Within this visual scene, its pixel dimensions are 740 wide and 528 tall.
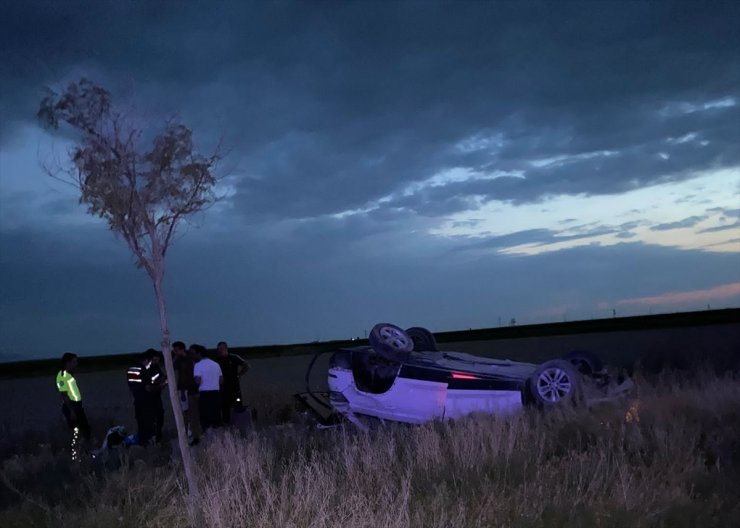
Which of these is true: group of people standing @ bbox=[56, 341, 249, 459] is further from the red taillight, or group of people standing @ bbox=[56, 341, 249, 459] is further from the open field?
the red taillight

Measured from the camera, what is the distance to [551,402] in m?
10.5

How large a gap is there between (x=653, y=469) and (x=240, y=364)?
371 inches

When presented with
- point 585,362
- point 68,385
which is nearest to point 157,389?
point 68,385

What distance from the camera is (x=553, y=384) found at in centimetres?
1073

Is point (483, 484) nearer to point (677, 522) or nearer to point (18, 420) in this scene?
point (677, 522)

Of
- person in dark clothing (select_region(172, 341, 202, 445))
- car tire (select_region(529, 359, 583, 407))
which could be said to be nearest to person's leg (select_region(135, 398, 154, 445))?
person in dark clothing (select_region(172, 341, 202, 445))

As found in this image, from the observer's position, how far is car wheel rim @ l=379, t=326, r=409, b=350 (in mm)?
11555

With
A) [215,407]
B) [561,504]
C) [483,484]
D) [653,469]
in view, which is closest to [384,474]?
[483,484]

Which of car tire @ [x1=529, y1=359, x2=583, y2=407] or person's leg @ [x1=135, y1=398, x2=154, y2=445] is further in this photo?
person's leg @ [x1=135, y1=398, x2=154, y2=445]

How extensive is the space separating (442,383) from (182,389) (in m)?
5.07

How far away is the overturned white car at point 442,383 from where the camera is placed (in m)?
10.7

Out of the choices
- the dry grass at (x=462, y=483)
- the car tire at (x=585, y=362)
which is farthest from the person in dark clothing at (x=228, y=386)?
the car tire at (x=585, y=362)

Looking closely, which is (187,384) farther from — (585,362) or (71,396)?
(585,362)

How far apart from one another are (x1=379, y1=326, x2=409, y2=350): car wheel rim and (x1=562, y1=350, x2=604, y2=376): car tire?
2702 mm
